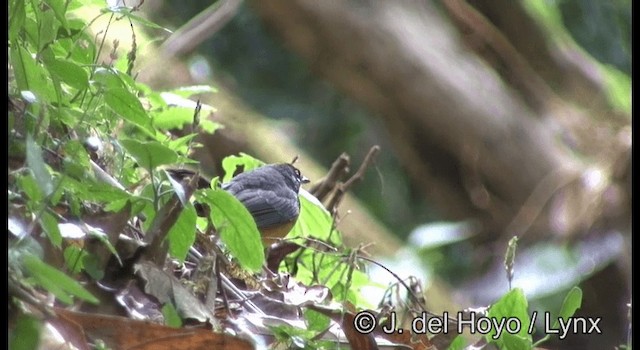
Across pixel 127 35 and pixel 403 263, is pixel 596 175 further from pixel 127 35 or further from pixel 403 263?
pixel 127 35

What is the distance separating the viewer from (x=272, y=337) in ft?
4.82

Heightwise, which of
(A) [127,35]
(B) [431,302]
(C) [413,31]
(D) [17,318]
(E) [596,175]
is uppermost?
(C) [413,31]

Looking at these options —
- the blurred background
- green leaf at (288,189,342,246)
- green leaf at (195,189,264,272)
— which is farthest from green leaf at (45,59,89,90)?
the blurred background

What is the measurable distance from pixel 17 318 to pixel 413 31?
5165mm

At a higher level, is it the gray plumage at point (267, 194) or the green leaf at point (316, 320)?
the gray plumage at point (267, 194)

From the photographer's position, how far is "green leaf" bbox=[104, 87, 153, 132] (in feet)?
5.18

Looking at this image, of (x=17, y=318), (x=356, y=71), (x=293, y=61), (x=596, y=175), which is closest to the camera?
(x=17, y=318)

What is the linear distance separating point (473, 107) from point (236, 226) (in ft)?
15.7

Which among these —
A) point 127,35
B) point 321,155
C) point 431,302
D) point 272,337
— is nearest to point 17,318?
point 272,337

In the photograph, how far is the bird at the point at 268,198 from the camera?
292 cm

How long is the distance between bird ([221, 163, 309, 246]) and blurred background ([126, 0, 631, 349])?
7.56 ft

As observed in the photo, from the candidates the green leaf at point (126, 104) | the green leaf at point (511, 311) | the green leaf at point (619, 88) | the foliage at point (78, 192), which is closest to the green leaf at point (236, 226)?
the foliage at point (78, 192)

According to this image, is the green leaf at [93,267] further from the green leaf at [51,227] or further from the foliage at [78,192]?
the green leaf at [51,227]

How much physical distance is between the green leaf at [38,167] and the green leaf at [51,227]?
0.03 metres
